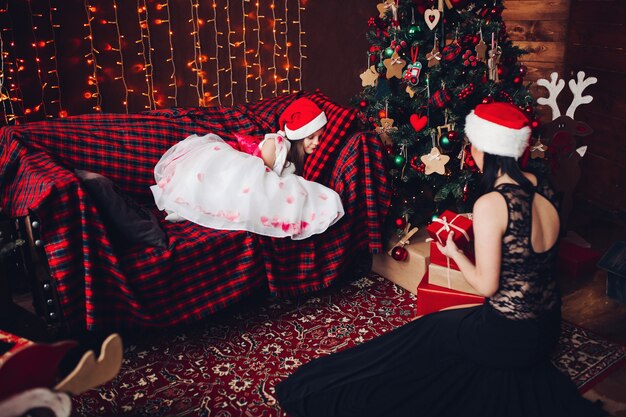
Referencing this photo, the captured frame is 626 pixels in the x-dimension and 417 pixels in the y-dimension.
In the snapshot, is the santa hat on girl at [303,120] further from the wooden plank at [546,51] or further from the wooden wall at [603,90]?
the wooden wall at [603,90]

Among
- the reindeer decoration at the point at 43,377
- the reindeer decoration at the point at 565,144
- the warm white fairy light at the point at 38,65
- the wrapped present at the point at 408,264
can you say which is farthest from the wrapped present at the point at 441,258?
the warm white fairy light at the point at 38,65

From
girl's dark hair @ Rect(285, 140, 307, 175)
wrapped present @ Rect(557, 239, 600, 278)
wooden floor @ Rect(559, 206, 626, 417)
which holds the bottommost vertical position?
wooden floor @ Rect(559, 206, 626, 417)

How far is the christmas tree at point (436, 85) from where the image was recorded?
9.78ft

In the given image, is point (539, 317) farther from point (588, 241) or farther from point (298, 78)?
point (298, 78)

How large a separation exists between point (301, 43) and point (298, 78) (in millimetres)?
292

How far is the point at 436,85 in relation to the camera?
3041 mm

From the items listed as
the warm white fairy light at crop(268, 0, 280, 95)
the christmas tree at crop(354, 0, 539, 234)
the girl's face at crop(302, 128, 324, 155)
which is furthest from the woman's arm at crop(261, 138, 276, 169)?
the warm white fairy light at crop(268, 0, 280, 95)

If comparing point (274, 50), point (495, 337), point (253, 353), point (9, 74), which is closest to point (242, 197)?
point (253, 353)

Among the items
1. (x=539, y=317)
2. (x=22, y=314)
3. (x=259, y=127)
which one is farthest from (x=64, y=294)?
(x=539, y=317)

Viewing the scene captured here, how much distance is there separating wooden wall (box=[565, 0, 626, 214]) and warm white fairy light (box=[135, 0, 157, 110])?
10.3 ft

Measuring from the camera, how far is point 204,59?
4.17 meters

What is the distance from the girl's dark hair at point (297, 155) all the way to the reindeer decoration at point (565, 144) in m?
1.56

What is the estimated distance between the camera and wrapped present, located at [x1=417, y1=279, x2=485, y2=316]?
267 cm

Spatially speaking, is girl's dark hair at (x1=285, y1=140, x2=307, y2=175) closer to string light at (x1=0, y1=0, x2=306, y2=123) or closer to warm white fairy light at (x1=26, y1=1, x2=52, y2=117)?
string light at (x1=0, y1=0, x2=306, y2=123)
